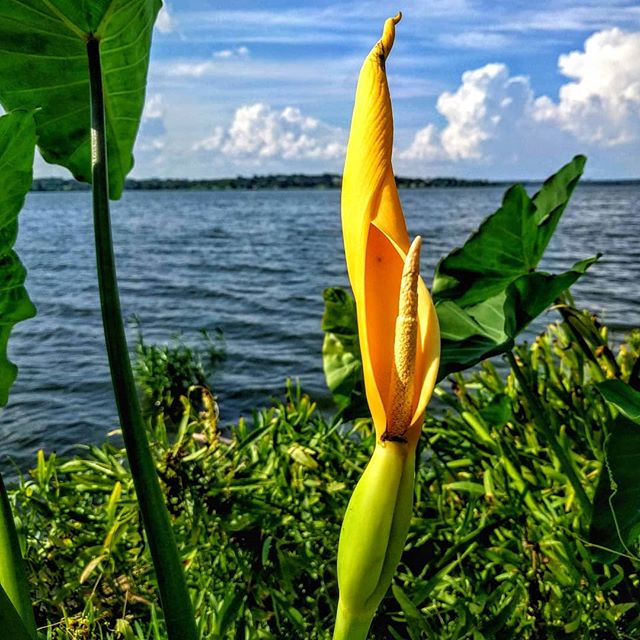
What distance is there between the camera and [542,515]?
1803 millimetres

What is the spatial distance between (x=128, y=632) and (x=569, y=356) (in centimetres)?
190

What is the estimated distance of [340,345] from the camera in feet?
6.37

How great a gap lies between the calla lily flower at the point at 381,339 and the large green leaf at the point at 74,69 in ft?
2.03

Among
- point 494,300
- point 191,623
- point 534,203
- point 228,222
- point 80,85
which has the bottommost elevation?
point 228,222

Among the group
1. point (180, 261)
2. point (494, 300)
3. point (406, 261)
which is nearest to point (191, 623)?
point (406, 261)

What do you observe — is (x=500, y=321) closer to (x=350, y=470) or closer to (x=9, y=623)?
(x=350, y=470)

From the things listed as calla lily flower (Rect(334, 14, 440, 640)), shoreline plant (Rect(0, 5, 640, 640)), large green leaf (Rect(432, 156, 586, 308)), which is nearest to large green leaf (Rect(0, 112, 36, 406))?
shoreline plant (Rect(0, 5, 640, 640))

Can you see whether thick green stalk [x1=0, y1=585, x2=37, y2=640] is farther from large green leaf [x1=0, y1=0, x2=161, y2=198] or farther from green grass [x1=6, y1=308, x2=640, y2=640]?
large green leaf [x1=0, y1=0, x2=161, y2=198]

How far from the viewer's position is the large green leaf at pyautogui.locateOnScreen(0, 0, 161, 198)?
3.95 feet

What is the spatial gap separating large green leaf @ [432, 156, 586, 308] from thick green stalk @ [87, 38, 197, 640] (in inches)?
33.8

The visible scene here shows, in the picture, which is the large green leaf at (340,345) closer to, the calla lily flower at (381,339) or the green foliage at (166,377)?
the calla lily flower at (381,339)

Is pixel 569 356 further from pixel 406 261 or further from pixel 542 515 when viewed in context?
pixel 406 261

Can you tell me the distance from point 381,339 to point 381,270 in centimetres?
7

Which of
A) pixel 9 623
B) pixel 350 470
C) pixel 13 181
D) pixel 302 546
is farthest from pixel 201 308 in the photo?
pixel 9 623
